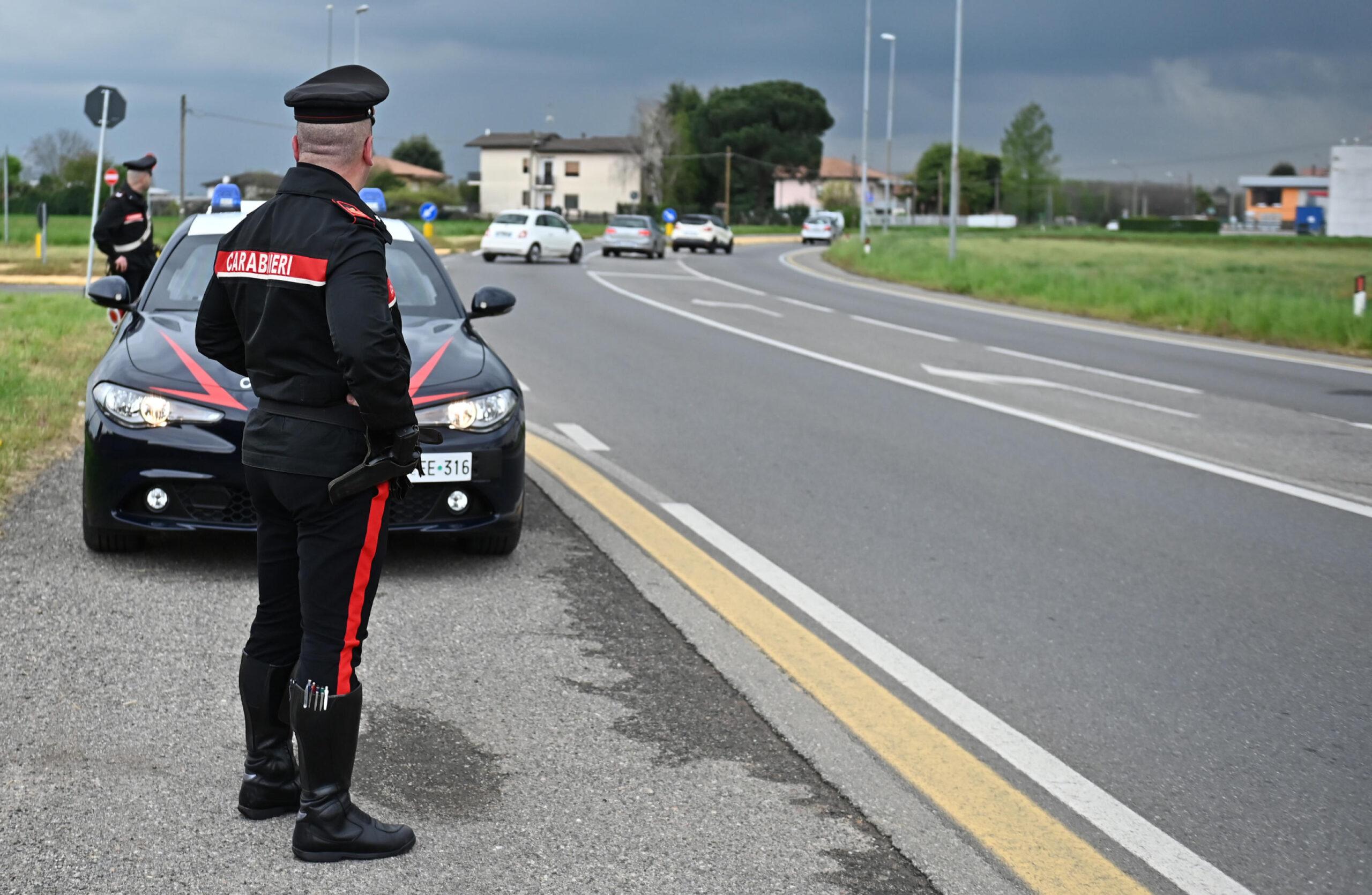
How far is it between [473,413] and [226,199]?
264 centimetres

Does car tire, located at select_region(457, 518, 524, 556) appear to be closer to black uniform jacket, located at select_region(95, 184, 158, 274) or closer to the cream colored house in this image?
black uniform jacket, located at select_region(95, 184, 158, 274)

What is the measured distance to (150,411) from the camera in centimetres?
590


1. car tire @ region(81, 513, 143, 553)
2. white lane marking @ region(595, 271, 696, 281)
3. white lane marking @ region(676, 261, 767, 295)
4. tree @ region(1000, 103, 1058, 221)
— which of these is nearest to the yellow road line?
car tire @ region(81, 513, 143, 553)

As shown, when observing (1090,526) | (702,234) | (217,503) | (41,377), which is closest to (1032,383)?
(1090,526)

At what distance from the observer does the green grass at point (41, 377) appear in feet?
27.3

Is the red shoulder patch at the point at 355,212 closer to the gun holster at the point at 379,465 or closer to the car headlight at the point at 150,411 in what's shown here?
the gun holster at the point at 379,465

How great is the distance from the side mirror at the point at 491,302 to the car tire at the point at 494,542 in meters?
1.04

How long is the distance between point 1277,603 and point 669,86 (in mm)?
142512

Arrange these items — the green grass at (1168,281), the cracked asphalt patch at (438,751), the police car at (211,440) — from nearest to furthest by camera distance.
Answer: the cracked asphalt patch at (438,751), the police car at (211,440), the green grass at (1168,281)

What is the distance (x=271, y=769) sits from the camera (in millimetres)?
3689

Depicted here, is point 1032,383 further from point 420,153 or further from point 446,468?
point 420,153

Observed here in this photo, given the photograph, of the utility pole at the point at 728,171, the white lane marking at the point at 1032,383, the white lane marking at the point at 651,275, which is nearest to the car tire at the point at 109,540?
the white lane marking at the point at 1032,383

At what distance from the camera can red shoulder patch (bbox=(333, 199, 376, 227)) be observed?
3.35 meters

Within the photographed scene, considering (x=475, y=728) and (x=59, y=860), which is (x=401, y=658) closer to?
(x=475, y=728)
